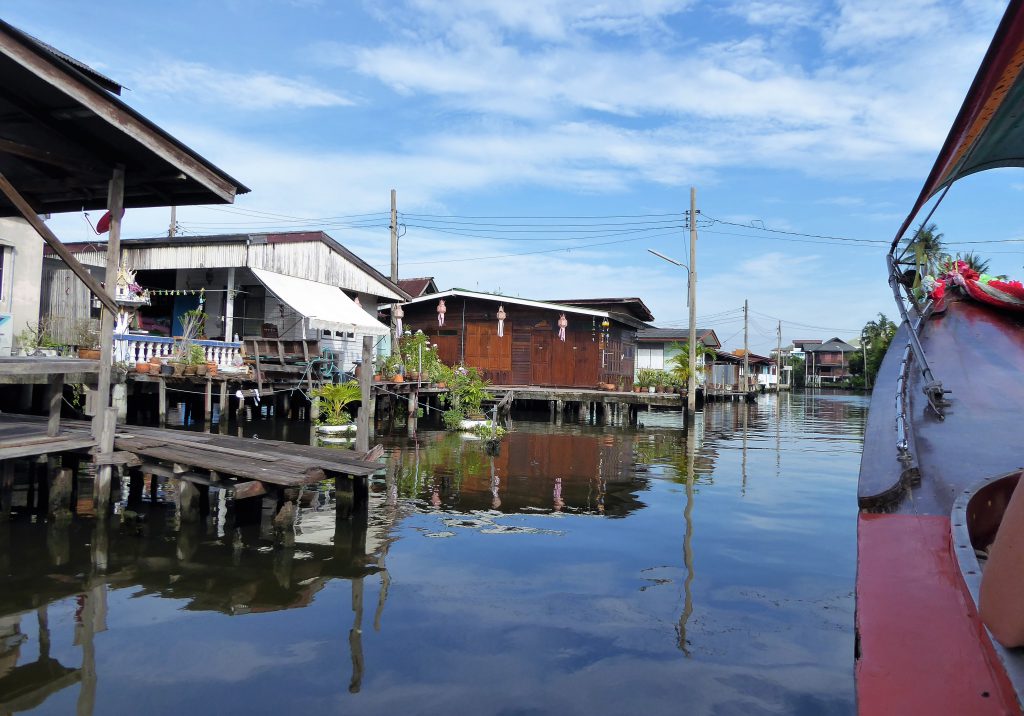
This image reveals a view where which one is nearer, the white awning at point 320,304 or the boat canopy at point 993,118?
the boat canopy at point 993,118

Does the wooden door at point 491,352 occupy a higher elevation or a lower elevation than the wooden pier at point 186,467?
higher

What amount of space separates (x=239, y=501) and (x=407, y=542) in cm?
178

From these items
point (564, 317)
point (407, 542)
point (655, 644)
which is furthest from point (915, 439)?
point (564, 317)

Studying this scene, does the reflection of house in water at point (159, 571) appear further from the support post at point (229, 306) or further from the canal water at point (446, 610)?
the support post at point (229, 306)

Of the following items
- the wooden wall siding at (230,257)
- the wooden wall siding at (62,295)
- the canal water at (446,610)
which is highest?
the wooden wall siding at (230,257)

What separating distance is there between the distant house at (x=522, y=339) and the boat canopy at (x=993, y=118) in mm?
21534

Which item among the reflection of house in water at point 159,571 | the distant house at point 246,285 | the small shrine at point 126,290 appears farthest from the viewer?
the distant house at point 246,285

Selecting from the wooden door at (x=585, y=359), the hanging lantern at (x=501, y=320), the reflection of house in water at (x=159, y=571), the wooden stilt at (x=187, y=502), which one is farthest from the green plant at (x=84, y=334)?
the wooden door at (x=585, y=359)

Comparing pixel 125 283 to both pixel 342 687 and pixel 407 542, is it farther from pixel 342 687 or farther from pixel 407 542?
pixel 342 687

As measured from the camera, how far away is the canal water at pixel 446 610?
4.11 meters

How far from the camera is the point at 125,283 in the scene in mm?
16375

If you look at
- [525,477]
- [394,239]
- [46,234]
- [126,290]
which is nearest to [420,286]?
[394,239]

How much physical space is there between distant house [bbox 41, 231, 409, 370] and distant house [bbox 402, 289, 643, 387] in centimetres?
531

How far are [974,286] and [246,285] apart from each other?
59.3ft
